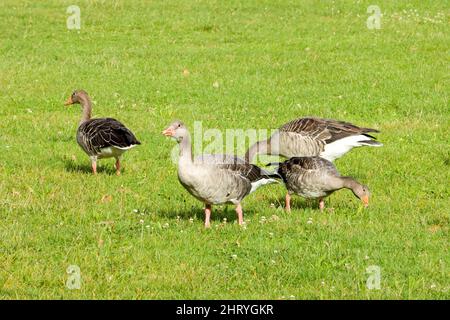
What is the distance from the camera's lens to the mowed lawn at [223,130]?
34.8 feet

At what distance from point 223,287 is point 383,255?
7.34 feet

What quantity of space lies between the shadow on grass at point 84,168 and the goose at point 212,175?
12.4 ft

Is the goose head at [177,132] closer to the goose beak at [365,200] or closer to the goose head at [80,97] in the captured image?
the goose beak at [365,200]

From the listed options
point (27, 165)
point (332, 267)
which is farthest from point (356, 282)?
point (27, 165)

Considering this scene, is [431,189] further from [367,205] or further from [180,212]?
[180,212]

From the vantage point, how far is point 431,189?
1442 cm

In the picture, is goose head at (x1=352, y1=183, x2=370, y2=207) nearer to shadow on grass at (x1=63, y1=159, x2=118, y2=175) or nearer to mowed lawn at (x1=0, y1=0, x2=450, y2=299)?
mowed lawn at (x1=0, y1=0, x2=450, y2=299)

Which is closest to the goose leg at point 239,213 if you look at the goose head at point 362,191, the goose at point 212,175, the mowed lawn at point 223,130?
the goose at point 212,175

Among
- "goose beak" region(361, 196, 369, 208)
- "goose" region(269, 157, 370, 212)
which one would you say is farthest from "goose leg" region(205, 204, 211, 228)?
"goose beak" region(361, 196, 369, 208)

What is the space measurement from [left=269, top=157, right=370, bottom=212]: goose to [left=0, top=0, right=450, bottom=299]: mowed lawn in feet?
0.97

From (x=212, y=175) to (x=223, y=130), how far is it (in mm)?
6577

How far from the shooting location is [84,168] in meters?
15.9

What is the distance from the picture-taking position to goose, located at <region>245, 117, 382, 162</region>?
49.1 feet
